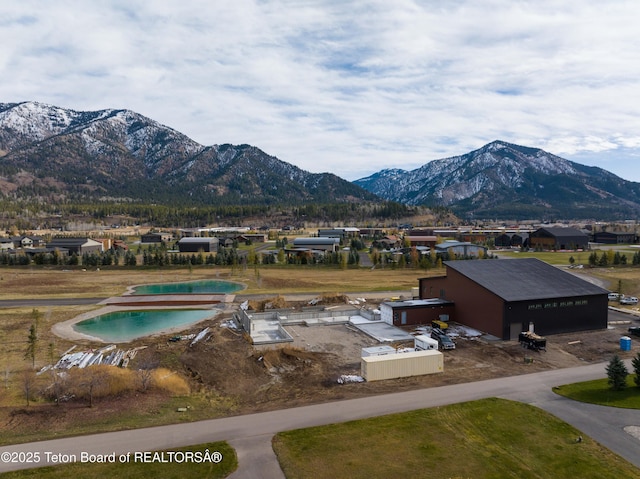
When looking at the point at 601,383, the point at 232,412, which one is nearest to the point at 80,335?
the point at 232,412

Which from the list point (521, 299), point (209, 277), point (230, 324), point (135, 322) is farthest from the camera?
point (209, 277)

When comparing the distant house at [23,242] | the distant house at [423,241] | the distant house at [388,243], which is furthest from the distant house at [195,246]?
the distant house at [423,241]

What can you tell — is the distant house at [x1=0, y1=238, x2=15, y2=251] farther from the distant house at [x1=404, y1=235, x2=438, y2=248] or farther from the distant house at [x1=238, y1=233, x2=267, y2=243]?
the distant house at [x1=404, y1=235, x2=438, y2=248]

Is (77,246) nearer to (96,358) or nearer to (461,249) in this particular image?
(96,358)

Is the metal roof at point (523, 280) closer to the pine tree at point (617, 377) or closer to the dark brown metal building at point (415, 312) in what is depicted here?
the dark brown metal building at point (415, 312)

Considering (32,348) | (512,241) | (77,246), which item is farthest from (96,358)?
(512,241)

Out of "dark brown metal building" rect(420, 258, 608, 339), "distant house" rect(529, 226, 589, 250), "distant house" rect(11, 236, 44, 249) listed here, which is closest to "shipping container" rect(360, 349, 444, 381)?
"dark brown metal building" rect(420, 258, 608, 339)

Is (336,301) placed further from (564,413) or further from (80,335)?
(564,413)
